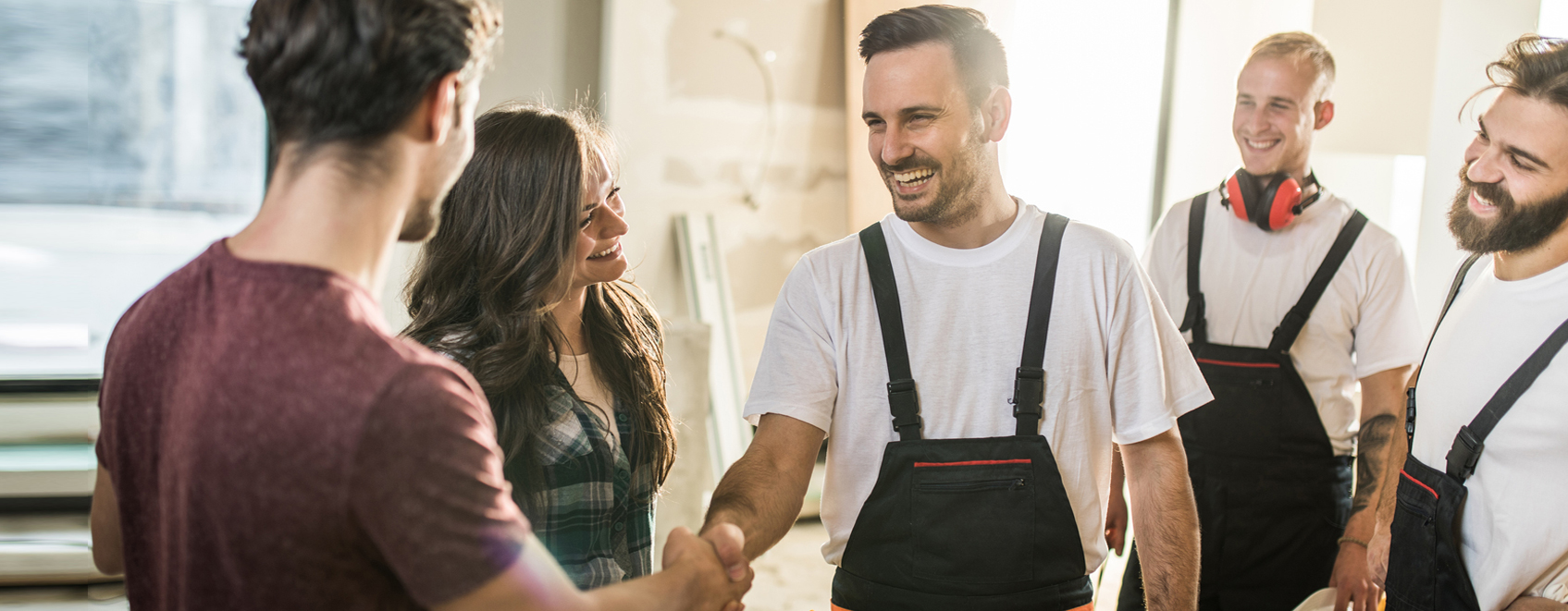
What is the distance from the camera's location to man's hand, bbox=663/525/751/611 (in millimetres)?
1296

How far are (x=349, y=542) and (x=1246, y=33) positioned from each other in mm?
4636

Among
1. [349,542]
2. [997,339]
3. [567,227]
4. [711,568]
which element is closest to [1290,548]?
[997,339]

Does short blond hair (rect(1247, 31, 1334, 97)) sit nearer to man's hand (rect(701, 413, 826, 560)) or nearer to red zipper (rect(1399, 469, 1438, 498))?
red zipper (rect(1399, 469, 1438, 498))

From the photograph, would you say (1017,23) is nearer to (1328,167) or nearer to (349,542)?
(1328,167)

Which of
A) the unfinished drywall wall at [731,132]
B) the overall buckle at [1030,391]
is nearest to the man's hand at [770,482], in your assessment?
the overall buckle at [1030,391]

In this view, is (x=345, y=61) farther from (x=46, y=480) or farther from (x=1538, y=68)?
(x=46, y=480)

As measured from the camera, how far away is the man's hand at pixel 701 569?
1296 mm

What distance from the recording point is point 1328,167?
155 inches

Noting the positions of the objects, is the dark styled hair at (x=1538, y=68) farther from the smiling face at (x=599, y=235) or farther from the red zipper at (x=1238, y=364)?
the smiling face at (x=599, y=235)

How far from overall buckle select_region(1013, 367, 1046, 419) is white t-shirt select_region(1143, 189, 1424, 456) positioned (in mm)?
1250

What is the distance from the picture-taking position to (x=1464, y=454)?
5.16 ft

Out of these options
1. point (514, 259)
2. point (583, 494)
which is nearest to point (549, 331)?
point (514, 259)

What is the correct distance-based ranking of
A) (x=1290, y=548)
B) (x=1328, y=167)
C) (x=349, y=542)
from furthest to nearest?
(x=1328, y=167) < (x=1290, y=548) < (x=349, y=542)

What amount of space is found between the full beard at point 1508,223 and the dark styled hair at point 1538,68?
0.56ft
